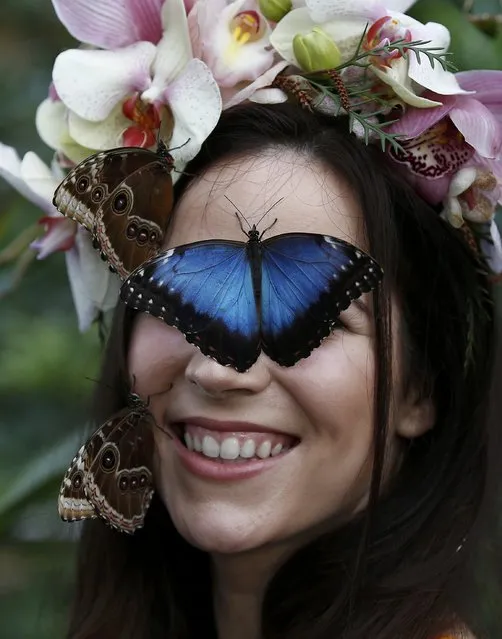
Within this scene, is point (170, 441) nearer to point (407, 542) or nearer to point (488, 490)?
point (407, 542)

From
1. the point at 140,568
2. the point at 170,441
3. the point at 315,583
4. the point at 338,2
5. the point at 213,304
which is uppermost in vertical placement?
the point at 338,2

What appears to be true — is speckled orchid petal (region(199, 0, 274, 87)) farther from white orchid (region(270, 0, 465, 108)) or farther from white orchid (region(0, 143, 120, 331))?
white orchid (region(0, 143, 120, 331))

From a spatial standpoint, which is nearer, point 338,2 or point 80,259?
point 338,2

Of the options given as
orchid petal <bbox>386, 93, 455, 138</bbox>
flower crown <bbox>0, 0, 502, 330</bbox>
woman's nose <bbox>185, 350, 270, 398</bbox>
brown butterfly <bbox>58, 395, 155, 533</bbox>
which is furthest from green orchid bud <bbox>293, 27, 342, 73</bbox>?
brown butterfly <bbox>58, 395, 155, 533</bbox>

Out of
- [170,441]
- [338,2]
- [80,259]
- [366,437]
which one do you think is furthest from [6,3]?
[366,437]

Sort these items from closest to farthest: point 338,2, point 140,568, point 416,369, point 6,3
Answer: point 338,2 < point 416,369 < point 140,568 < point 6,3

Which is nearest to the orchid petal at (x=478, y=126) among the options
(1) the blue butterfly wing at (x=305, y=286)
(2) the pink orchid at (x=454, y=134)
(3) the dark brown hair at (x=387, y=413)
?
(2) the pink orchid at (x=454, y=134)
